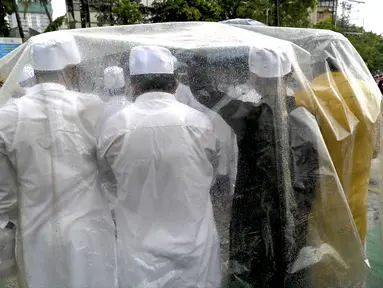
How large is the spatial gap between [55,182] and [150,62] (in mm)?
595

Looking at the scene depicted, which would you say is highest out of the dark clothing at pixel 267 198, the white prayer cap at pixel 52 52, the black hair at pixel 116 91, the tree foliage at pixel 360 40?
the white prayer cap at pixel 52 52

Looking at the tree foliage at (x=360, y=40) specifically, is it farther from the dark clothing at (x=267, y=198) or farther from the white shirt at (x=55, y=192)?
the white shirt at (x=55, y=192)

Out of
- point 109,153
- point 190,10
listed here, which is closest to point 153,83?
point 109,153

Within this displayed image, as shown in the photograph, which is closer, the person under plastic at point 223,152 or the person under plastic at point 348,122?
the person under plastic at point 223,152

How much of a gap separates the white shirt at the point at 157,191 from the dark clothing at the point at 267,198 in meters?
0.25

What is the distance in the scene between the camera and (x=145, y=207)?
161 centimetres

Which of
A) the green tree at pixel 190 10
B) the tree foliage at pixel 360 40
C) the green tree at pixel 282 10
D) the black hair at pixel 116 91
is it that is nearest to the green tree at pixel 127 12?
the green tree at pixel 190 10

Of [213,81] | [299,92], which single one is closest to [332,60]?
[299,92]

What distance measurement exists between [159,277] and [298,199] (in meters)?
0.67

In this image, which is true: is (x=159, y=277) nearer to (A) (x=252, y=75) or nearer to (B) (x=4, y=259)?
(B) (x=4, y=259)

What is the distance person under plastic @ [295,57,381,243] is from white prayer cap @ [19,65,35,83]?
1.11 metres

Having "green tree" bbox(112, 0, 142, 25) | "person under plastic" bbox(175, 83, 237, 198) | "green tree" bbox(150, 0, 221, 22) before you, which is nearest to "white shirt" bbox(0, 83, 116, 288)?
"person under plastic" bbox(175, 83, 237, 198)

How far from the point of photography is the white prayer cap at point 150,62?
1.66m

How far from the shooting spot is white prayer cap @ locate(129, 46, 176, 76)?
5.44 feet
